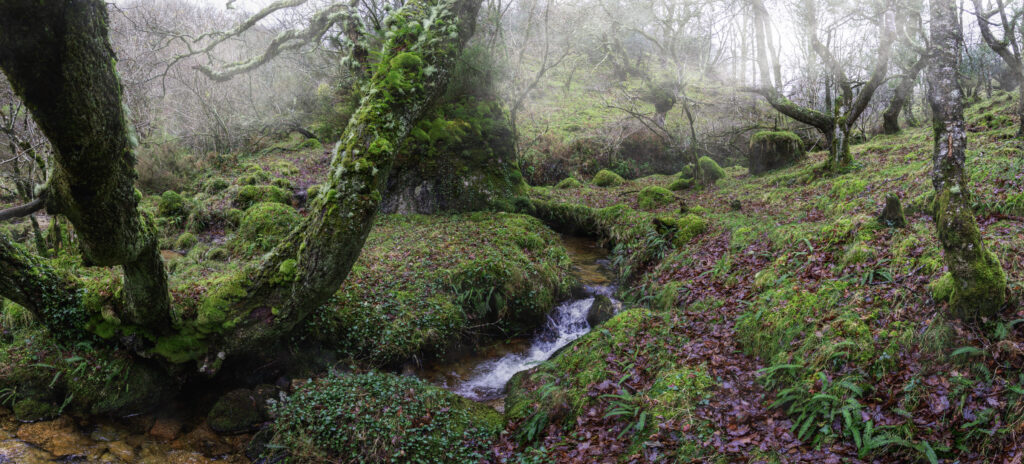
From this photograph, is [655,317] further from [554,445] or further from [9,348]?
[9,348]

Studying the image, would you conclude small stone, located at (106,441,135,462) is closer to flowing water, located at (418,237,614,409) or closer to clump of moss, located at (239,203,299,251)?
flowing water, located at (418,237,614,409)

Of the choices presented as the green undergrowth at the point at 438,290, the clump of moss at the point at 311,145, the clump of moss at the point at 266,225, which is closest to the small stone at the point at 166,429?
the green undergrowth at the point at 438,290

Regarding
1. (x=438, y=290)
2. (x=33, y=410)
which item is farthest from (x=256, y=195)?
(x=33, y=410)

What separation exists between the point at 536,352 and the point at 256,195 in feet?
30.5

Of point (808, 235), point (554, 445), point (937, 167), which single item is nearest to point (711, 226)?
point (808, 235)

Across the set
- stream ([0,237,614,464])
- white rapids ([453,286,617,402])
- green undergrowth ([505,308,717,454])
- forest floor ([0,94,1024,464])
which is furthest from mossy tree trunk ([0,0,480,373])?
green undergrowth ([505,308,717,454])

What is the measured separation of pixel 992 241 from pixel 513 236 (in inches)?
285

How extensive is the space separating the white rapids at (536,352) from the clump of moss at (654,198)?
4250 mm

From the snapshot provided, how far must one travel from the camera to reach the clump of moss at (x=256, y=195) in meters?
12.2

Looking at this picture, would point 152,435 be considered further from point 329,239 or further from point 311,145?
point 311,145

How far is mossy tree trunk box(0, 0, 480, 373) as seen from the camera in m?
2.54

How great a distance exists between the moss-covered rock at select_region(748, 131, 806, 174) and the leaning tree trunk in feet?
38.6

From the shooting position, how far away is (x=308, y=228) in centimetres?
539

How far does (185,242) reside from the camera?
1075 centimetres
